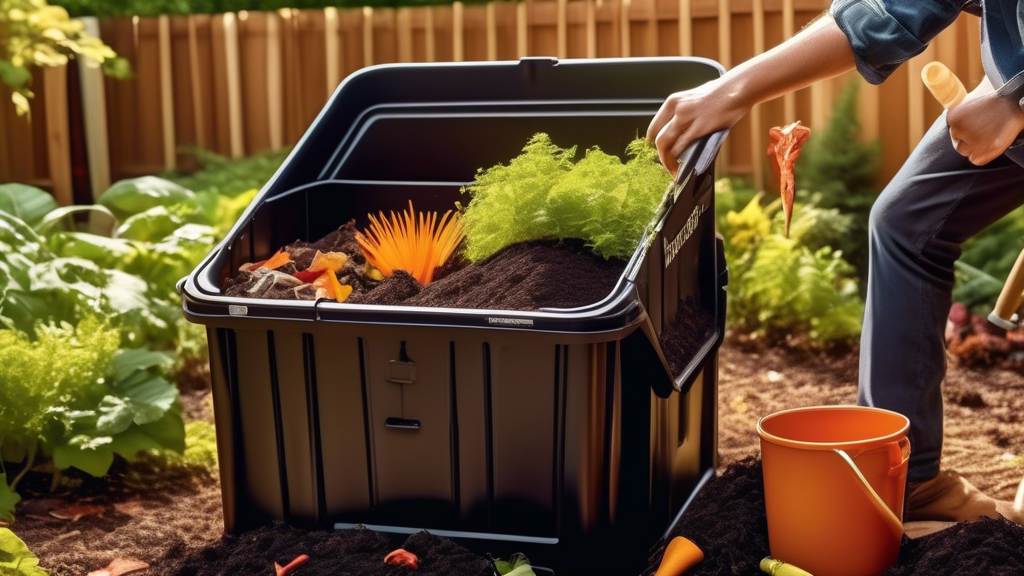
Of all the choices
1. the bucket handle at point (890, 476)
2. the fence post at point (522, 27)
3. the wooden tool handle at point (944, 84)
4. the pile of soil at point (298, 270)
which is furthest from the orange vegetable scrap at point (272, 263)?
the fence post at point (522, 27)

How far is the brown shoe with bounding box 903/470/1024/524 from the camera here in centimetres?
245

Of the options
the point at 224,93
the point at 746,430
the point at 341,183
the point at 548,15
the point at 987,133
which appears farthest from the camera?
the point at 224,93

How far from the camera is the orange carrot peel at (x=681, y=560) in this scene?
6.66 feet

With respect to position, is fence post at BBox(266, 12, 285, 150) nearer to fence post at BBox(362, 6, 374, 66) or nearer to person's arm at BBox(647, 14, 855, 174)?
fence post at BBox(362, 6, 374, 66)

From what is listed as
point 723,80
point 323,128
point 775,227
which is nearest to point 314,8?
point 775,227

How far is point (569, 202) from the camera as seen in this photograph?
2166 millimetres

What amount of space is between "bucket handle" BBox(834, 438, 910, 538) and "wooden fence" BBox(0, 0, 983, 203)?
3427mm

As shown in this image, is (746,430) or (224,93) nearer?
(746,430)

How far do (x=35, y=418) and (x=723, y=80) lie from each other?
1.76m

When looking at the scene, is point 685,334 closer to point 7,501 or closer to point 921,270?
point 921,270

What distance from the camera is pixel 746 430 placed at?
3.30 meters

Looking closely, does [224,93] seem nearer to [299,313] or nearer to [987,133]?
[299,313]

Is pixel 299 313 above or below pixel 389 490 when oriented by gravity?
above

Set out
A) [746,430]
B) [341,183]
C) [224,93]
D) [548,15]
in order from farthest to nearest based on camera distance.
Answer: [224,93], [548,15], [746,430], [341,183]
